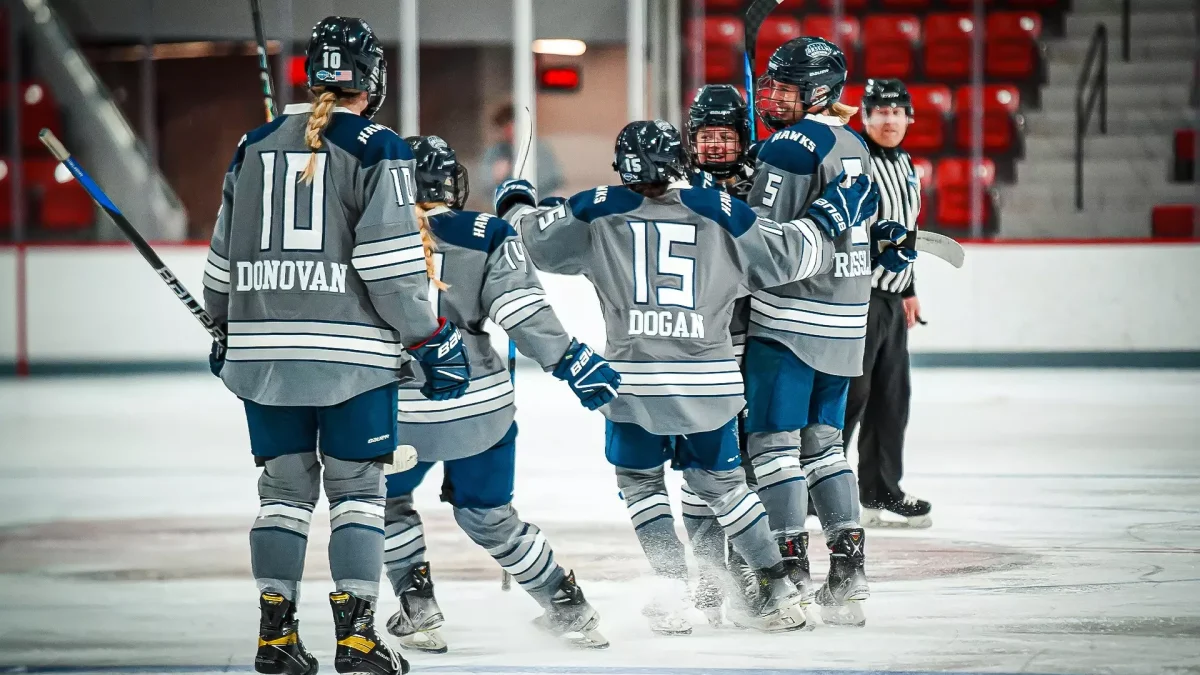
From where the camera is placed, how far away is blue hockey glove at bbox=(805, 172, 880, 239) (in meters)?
3.43

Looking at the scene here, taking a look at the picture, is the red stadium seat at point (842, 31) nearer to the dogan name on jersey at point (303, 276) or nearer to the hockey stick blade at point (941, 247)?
the hockey stick blade at point (941, 247)

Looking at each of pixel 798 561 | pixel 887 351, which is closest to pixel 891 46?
pixel 887 351

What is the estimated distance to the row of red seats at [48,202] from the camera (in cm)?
969

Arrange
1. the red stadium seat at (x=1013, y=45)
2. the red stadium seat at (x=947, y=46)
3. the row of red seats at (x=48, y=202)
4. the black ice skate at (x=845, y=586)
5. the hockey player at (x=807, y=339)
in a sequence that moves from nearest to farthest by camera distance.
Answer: the black ice skate at (x=845, y=586), the hockey player at (x=807, y=339), the row of red seats at (x=48, y=202), the red stadium seat at (x=1013, y=45), the red stadium seat at (x=947, y=46)

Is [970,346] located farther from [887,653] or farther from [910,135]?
[887,653]

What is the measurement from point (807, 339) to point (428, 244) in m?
0.96

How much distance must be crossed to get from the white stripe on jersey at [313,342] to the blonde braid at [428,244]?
7.3 inches

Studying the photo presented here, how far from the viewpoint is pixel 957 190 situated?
10.0 metres

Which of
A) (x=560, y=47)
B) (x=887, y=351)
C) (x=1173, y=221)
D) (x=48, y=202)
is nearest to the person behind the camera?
(x=887, y=351)

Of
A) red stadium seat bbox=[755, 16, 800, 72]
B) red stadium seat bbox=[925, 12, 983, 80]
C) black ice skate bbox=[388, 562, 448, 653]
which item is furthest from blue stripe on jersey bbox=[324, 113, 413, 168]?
red stadium seat bbox=[925, 12, 983, 80]

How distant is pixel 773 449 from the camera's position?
3.54m

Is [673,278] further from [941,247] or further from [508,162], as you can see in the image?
[508,162]

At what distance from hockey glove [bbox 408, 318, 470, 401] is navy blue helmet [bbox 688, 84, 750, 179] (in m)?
0.95

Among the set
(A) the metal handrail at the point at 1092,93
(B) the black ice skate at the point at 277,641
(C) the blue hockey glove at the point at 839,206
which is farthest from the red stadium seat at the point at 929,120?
(B) the black ice skate at the point at 277,641
